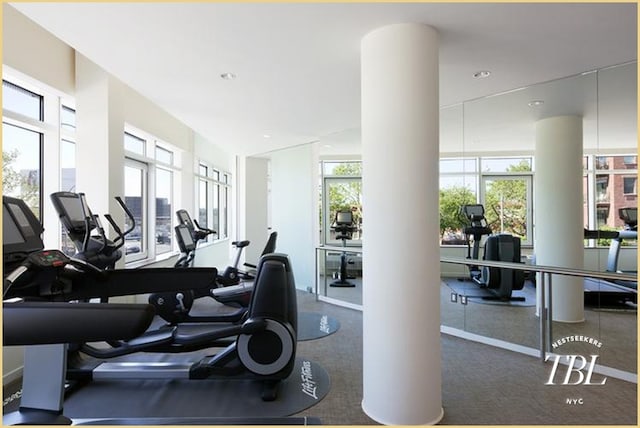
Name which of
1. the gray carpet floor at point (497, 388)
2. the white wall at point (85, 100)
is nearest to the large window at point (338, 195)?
the gray carpet floor at point (497, 388)

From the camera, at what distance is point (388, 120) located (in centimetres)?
226

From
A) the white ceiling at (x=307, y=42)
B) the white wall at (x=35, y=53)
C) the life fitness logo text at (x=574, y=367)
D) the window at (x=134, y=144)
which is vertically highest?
the white wall at (x=35, y=53)

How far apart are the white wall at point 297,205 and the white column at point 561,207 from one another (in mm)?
3252

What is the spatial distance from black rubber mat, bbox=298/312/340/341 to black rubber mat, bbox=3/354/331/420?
94 centimetres

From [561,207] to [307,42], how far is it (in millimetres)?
3168

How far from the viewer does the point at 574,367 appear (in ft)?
10.5

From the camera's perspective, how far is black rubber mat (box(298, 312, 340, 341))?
3.99 metres

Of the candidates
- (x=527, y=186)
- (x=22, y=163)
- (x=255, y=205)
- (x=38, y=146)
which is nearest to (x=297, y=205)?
(x=255, y=205)

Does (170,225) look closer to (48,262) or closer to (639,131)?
(48,262)

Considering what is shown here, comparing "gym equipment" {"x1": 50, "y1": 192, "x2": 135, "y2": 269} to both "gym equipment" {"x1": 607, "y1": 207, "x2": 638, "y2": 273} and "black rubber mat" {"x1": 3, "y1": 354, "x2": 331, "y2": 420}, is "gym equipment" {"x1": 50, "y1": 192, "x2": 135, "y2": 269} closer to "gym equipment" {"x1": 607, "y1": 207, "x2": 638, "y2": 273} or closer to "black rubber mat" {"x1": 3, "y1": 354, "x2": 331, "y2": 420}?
"black rubber mat" {"x1": 3, "y1": 354, "x2": 331, "y2": 420}

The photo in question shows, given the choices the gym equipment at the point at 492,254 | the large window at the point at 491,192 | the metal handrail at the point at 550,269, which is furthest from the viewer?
the large window at the point at 491,192

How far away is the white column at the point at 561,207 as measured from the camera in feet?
11.7

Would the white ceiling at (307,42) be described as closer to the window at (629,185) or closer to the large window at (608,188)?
the large window at (608,188)

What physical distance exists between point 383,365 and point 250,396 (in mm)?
1052
